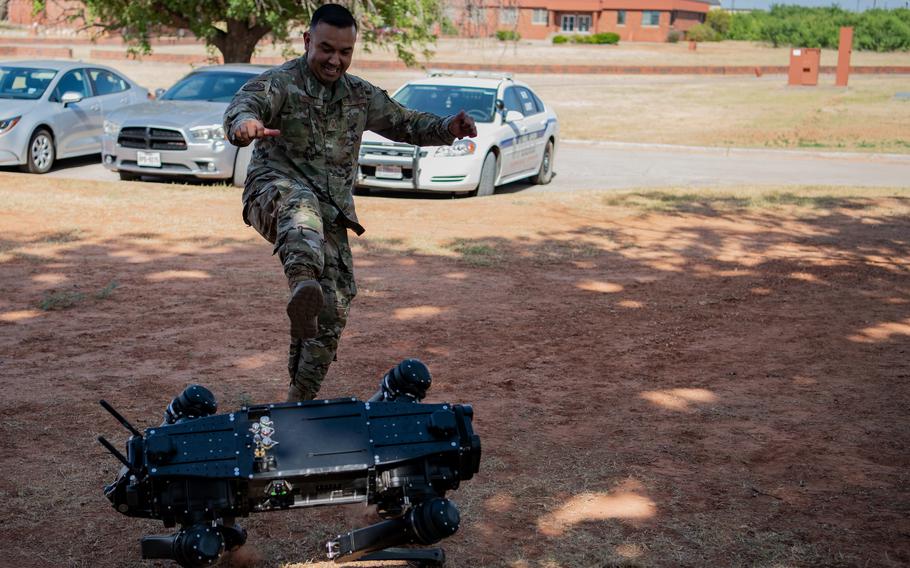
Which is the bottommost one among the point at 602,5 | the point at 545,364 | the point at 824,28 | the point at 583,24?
the point at 545,364

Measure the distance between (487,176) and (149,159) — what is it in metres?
4.64

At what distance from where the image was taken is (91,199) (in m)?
13.9

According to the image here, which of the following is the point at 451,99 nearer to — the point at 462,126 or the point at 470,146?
the point at 470,146

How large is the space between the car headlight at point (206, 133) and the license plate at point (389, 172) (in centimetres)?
217

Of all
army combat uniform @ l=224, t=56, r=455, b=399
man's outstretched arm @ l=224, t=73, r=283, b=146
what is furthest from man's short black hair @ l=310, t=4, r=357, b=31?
man's outstretched arm @ l=224, t=73, r=283, b=146

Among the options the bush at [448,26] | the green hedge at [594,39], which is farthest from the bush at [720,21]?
the bush at [448,26]

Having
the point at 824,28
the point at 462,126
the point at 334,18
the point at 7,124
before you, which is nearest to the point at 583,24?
the point at 824,28

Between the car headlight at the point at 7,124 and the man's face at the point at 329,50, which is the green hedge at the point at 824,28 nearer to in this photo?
the car headlight at the point at 7,124

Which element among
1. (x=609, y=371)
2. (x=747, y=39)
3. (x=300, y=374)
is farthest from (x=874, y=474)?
(x=747, y=39)

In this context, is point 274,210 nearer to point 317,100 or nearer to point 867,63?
point 317,100

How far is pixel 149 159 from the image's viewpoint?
602 inches

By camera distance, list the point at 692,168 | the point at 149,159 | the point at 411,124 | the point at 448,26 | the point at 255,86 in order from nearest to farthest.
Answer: the point at 255,86 → the point at 411,124 → the point at 149,159 → the point at 448,26 → the point at 692,168

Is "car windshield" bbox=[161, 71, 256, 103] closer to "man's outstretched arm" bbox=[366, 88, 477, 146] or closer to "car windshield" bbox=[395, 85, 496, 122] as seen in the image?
"car windshield" bbox=[395, 85, 496, 122]

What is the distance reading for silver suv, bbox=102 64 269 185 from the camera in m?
15.1
